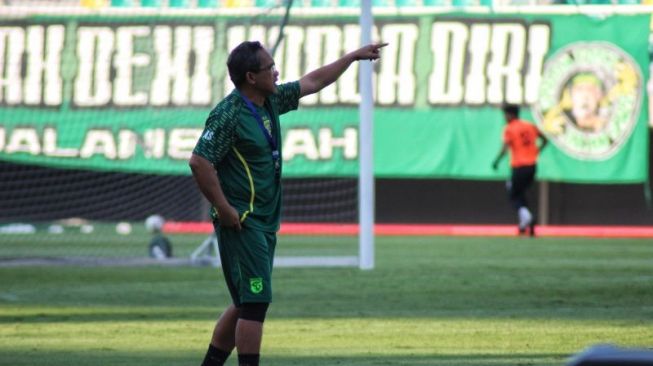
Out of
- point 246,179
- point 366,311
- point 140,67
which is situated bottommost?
point 366,311

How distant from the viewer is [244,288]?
7.73m

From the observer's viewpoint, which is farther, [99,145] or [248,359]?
[99,145]

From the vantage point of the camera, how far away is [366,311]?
13.6 metres

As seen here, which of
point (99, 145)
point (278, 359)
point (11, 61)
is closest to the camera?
point (278, 359)

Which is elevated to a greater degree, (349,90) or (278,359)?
(349,90)

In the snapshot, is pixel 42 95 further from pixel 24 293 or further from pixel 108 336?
pixel 108 336

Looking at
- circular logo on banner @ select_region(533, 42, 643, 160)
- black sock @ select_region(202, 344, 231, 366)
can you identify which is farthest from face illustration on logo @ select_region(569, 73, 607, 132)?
black sock @ select_region(202, 344, 231, 366)

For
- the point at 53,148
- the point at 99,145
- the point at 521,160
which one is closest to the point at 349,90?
the point at 521,160

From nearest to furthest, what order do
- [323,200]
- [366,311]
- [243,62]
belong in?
[243,62]
[366,311]
[323,200]

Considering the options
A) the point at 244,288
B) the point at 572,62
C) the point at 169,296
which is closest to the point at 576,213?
the point at 572,62

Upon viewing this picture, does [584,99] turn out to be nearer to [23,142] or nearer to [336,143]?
[336,143]

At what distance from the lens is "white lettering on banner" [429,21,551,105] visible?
29.2m

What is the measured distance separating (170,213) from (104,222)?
8.63 feet

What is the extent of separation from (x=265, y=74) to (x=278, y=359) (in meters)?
2.78
